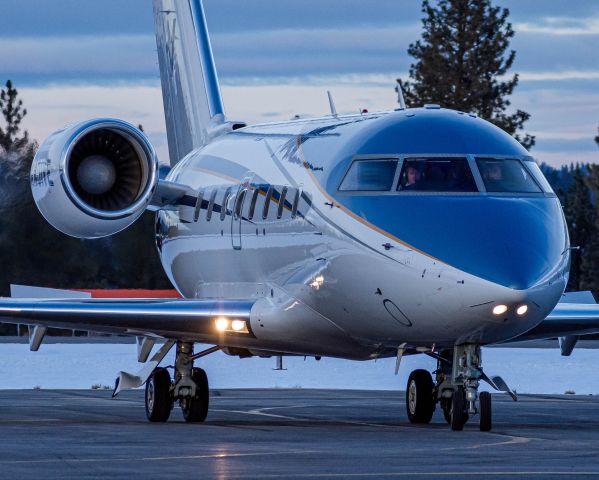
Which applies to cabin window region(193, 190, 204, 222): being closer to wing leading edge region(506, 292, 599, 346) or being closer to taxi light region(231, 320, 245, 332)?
taxi light region(231, 320, 245, 332)

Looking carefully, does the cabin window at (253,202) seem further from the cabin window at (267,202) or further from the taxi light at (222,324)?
the taxi light at (222,324)

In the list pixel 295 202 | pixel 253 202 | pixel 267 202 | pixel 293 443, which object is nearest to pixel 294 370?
pixel 253 202

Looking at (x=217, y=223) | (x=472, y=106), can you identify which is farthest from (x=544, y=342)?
(x=217, y=223)

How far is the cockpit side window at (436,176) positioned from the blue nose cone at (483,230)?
0.22 m

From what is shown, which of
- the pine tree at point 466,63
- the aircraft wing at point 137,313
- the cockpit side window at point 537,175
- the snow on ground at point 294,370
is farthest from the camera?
the pine tree at point 466,63

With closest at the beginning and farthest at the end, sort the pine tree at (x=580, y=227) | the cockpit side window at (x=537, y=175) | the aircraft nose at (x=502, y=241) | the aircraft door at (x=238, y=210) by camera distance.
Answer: the aircraft nose at (x=502, y=241) < the cockpit side window at (x=537, y=175) < the aircraft door at (x=238, y=210) < the pine tree at (x=580, y=227)

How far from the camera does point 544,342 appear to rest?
60469 millimetres

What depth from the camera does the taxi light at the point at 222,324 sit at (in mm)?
19734

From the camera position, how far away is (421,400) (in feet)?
66.5

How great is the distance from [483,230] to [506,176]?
1504 mm

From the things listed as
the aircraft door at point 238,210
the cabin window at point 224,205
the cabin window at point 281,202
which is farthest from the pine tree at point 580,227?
the cabin window at point 281,202

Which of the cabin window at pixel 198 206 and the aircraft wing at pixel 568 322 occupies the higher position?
the cabin window at pixel 198 206

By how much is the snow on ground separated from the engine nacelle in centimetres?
1108

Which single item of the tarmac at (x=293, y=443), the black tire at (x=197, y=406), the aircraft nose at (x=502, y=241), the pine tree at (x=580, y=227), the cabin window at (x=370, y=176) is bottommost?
the tarmac at (x=293, y=443)
